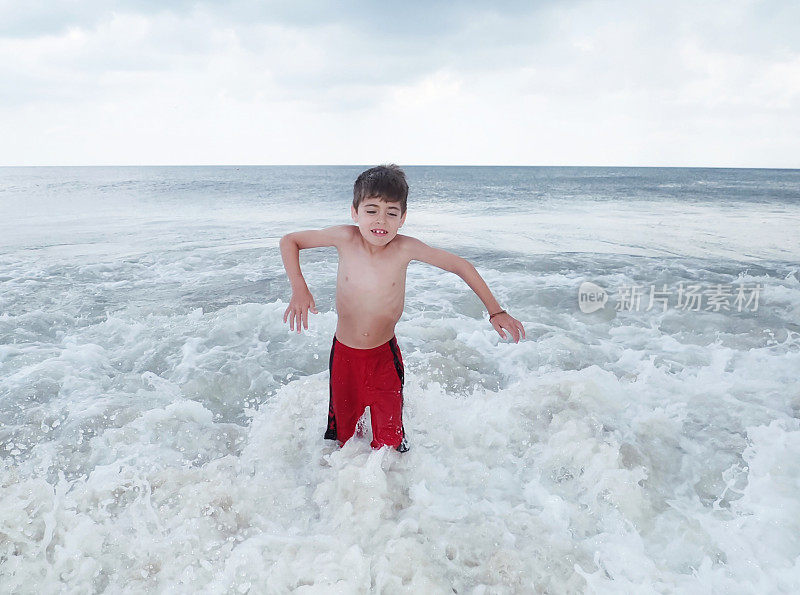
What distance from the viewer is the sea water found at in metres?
2.25

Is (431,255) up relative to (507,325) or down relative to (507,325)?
up

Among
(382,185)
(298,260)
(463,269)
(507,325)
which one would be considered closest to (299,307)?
(298,260)

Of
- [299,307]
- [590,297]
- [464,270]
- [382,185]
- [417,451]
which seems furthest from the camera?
[590,297]

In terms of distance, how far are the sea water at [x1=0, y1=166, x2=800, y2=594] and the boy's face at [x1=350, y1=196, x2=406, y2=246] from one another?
4.24 ft

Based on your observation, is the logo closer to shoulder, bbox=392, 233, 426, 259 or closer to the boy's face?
shoulder, bbox=392, 233, 426, 259

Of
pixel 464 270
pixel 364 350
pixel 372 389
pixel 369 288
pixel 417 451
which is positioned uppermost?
pixel 464 270

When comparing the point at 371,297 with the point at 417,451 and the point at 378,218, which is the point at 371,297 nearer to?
the point at 378,218

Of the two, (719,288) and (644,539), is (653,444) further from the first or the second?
(719,288)

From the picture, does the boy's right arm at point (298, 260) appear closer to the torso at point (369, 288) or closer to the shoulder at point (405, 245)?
the torso at point (369, 288)

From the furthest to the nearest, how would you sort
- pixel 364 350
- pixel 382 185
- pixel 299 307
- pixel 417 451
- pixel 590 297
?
pixel 590 297, pixel 417 451, pixel 364 350, pixel 299 307, pixel 382 185

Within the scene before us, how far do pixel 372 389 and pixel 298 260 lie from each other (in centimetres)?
88

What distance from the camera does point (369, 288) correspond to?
2.84 metres

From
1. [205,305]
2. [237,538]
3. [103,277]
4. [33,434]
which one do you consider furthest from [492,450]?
[103,277]

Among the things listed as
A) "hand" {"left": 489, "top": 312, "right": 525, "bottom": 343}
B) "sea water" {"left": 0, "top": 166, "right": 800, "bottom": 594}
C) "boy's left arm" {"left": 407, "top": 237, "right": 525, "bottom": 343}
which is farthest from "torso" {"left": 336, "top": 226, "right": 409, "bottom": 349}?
"sea water" {"left": 0, "top": 166, "right": 800, "bottom": 594}
